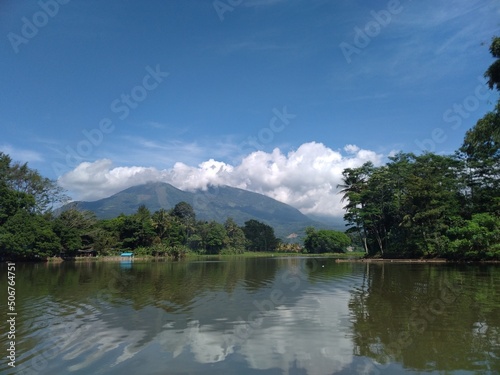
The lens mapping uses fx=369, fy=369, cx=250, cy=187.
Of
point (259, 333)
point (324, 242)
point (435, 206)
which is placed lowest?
point (259, 333)

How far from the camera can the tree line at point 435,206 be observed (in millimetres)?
38781

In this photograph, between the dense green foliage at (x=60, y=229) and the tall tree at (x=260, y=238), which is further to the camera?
the tall tree at (x=260, y=238)

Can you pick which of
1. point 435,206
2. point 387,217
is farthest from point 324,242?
point 435,206

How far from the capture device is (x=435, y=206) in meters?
43.7

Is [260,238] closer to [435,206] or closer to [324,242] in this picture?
[324,242]

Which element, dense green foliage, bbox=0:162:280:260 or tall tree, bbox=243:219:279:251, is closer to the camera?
dense green foliage, bbox=0:162:280:260

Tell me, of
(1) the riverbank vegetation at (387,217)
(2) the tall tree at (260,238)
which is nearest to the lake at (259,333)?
(1) the riverbank vegetation at (387,217)

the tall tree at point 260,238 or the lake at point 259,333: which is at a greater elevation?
the tall tree at point 260,238

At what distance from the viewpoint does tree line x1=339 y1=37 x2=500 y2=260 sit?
1527 inches

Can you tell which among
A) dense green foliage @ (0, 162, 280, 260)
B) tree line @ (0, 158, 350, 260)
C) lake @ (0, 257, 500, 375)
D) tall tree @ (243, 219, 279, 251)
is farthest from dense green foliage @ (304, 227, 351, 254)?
lake @ (0, 257, 500, 375)

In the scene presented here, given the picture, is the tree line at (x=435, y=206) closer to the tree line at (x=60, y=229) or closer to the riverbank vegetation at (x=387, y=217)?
the riverbank vegetation at (x=387, y=217)

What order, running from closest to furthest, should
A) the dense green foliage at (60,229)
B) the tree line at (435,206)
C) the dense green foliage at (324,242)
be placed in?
the tree line at (435,206) → the dense green foliage at (60,229) → the dense green foliage at (324,242)

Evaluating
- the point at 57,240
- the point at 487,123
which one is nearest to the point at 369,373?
the point at 487,123

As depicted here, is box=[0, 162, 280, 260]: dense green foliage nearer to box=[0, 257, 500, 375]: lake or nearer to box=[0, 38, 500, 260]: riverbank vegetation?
box=[0, 38, 500, 260]: riverbank vegetation
